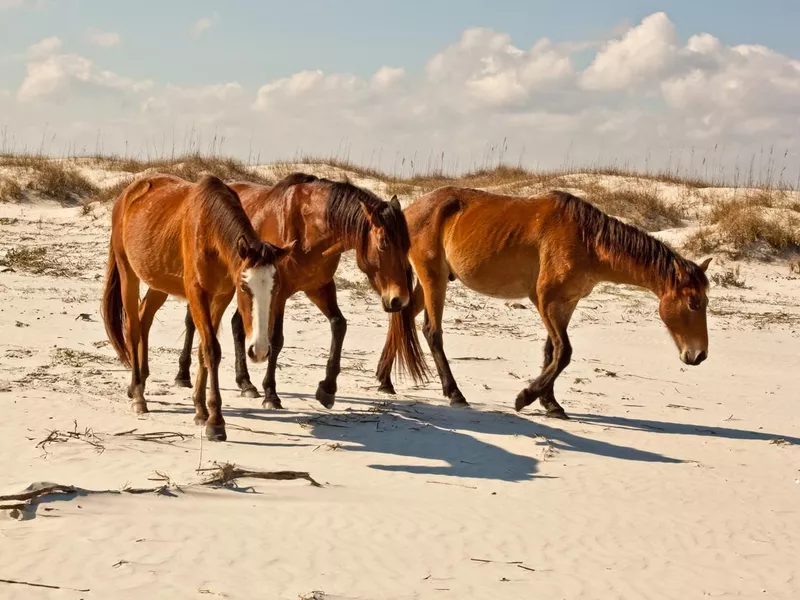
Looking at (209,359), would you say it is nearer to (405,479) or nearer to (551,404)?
(405,479)

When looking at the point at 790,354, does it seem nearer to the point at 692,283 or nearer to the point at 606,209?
the point at 692,283

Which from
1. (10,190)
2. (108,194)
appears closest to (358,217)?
(108,194)

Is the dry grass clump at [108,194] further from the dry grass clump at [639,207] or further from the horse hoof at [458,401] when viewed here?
the horse hoof at [458,401]

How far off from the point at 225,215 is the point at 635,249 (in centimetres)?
368

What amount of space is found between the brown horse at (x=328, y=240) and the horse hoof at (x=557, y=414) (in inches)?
69.9

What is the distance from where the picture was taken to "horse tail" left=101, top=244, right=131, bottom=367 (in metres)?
8.16

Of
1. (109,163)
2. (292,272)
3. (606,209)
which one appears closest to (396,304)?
(292,272)

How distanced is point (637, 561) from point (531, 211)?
176 inches

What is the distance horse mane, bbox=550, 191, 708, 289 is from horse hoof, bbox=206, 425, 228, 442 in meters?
3.68

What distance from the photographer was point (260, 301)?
19.3ft

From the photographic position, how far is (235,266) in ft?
20.4

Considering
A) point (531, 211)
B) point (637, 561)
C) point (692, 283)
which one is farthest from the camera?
point (531, 211)

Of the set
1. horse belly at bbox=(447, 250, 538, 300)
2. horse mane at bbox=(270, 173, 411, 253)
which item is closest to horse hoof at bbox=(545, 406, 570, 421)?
horse belly at bbox=(447, 250, 538, 300)

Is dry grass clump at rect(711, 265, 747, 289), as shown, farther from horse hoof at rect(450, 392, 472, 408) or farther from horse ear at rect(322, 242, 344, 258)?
horse ear at rect(322, 242, 344, 258)
